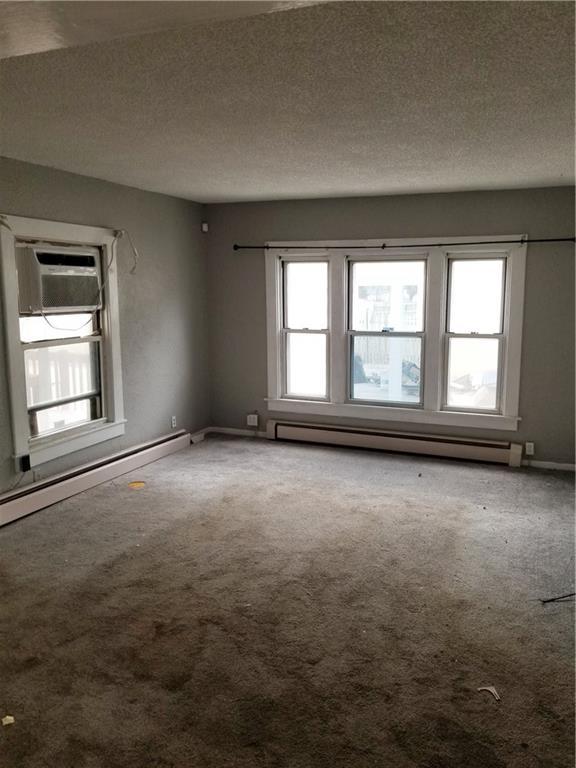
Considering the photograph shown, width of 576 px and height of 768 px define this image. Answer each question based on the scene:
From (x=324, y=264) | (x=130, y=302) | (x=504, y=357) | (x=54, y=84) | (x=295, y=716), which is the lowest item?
(x=295, y=716)

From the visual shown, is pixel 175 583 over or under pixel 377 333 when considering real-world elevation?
under

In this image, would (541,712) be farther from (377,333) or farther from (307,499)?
(377,333)

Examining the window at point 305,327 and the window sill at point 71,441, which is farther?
the window at point 305,327

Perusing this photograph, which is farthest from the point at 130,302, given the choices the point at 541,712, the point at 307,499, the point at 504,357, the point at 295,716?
the point at 541,712

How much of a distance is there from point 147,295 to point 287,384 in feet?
5.79

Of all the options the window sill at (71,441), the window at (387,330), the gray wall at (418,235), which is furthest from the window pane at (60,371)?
the window at (387,330)

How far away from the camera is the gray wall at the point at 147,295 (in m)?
4.20

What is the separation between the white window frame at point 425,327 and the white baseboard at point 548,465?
32 cm

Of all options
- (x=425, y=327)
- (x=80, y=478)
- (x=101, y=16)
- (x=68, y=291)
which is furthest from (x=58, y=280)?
(x=101, y=16)

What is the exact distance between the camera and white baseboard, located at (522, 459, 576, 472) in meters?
5.25

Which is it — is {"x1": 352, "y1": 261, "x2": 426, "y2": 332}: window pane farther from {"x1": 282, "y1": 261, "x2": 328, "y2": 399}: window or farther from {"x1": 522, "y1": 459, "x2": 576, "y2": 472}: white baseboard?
{"x1": 522, "y1": 459, "x2": 576, "y2": 472}: white baseboard

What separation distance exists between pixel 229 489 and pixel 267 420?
1.71 metres

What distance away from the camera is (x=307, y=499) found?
4.57m

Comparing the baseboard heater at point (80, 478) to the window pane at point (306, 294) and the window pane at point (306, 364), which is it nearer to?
the window pane at point (306, 364)
